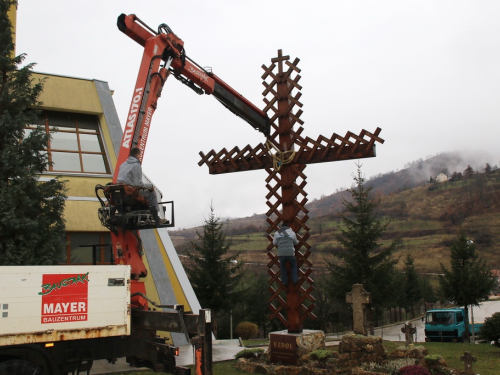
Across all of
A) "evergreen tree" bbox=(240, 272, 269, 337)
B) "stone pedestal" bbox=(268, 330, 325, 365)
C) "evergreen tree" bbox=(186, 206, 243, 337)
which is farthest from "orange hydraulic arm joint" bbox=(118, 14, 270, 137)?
"evergreen tree" bbox=(240, 272, 269, 337)

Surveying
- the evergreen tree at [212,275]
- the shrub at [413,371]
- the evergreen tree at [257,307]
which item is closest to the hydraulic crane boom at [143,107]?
the shrub at [413,371]

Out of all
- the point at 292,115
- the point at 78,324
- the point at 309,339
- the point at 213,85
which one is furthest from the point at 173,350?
the point at 213,85

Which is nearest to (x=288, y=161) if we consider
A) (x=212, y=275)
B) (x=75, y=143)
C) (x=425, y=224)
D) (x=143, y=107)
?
(x=143, y=107)

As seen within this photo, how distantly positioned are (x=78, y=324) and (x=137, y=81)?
5.00m

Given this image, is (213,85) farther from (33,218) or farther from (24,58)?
(33,218)

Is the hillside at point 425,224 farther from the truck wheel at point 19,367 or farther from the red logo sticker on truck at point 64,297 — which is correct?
the truck wheel at point 19,367

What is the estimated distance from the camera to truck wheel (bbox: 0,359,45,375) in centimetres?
584

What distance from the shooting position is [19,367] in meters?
5.95

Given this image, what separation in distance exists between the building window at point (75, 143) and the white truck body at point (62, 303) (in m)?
10.4

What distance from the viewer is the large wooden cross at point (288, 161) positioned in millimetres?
10094

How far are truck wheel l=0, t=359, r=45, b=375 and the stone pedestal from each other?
17.3 feet

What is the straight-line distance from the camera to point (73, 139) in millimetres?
16953

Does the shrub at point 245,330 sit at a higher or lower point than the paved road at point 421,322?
higher

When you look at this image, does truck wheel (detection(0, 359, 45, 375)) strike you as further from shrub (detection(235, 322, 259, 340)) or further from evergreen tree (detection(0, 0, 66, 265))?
shrub (detection(235, 322, 259, 340))
